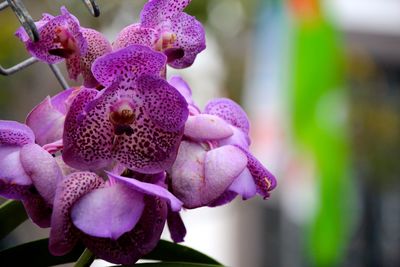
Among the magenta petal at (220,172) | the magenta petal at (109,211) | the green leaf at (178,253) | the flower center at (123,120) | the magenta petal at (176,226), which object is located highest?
the flower center at (123,120)

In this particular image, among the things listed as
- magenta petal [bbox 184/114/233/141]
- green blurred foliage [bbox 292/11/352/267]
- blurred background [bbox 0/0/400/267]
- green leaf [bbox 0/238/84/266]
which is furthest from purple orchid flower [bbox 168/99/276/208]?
green blurred foliage [bbox 292/11/352/267]

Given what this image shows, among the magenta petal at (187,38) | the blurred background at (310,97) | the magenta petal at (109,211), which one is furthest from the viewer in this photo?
the blurred background at (310,97)

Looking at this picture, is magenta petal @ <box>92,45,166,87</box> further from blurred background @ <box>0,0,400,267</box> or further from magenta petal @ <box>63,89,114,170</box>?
blurred background @ <box>0,0,400,267</box>

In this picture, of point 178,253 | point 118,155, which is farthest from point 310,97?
point 118,155

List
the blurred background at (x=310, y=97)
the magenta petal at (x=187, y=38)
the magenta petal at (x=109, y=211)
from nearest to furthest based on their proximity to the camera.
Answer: the magenta petal at (x=109, y=211), the magenta petal at (x=187, y=38), the blurred background at (x=310, y=97)

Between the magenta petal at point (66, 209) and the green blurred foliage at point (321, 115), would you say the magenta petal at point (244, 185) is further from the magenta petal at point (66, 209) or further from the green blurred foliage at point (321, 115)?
the green blurred foliage at point (321, 115)

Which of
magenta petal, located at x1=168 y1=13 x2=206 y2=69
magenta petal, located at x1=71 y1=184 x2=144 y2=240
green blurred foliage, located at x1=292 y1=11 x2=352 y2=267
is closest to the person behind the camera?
magenta petal, located at x1=71 y1=184 x2=144 y2=240

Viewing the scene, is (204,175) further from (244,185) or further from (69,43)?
(69,43)

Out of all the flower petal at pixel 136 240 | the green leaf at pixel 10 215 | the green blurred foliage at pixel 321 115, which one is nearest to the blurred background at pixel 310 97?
the green blurred foliage at pixel 321 115
